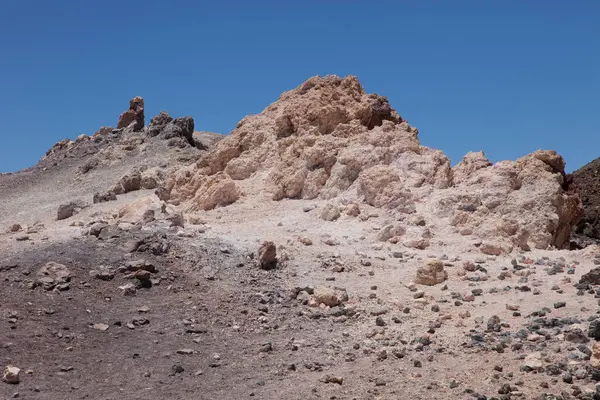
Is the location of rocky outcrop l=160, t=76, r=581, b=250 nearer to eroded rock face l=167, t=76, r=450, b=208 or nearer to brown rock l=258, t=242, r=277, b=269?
eroded rock face l=167, t=76, r=450, b=208

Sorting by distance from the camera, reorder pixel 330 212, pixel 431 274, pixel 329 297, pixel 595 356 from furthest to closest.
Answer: pixel 330 212, pixel 431 274, pixel 329 297, pixel 595 356

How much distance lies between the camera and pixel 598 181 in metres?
38.2

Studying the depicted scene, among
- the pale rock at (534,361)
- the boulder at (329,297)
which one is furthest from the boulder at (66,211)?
the pale rock at (534,361)

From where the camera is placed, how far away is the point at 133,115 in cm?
3088

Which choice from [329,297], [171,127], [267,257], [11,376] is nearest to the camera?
[11,376]

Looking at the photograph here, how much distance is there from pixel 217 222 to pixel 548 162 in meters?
6.03

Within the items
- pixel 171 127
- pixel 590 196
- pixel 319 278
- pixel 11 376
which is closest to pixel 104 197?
pixel 171 127

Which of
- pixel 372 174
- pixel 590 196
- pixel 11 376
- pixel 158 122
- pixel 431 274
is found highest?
pixel 158 122

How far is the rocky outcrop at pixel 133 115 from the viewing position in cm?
3005

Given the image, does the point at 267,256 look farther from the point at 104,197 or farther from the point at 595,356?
the point at 104,197

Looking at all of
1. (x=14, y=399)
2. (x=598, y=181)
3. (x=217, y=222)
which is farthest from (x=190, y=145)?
(x=598, y=181)

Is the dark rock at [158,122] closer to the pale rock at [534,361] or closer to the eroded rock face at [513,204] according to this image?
the eroded rock face at [513,204]

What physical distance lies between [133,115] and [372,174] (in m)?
19.9

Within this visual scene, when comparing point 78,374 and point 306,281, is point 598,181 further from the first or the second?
point 78,374
